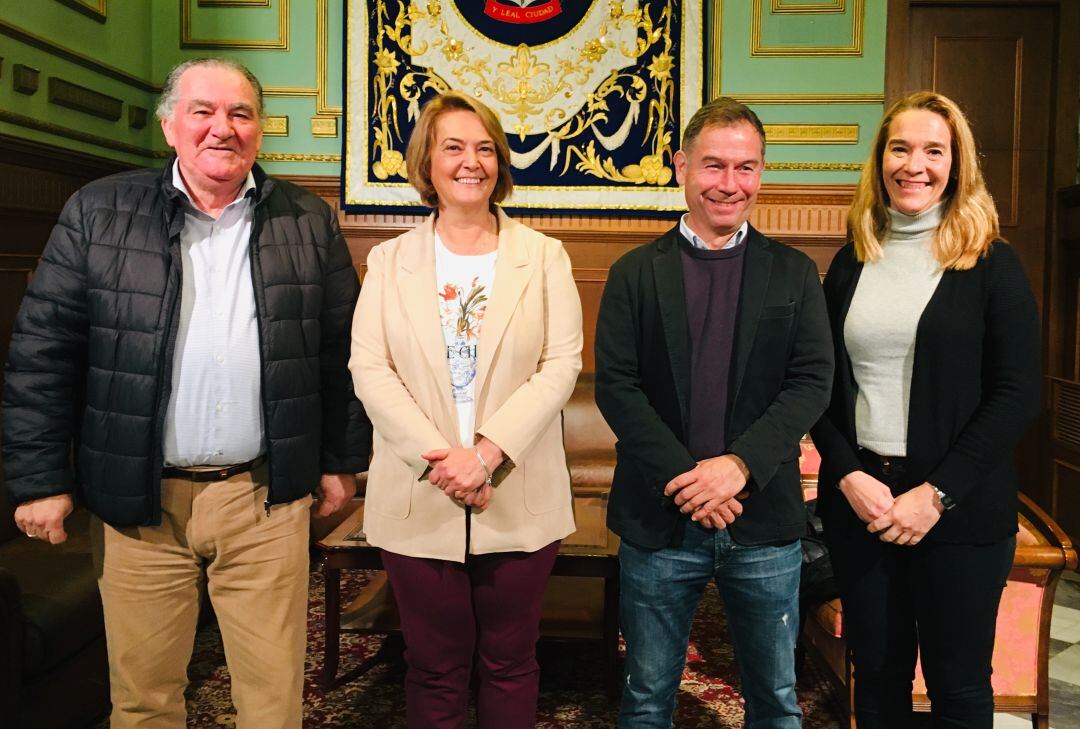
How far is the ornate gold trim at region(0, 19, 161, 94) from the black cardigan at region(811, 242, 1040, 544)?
288cm

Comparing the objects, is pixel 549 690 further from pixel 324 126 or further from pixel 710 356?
pixel 324 126

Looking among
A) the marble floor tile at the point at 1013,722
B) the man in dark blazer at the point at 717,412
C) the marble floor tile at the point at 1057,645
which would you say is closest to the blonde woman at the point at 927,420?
the man in dark blazer at the point at 717,412

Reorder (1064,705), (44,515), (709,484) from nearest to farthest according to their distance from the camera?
(709,484)
(44,515)
(1064,705)

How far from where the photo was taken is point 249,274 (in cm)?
157

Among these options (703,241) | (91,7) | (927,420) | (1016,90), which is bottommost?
(927,420)

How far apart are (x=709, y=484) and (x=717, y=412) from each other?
14 centimetres

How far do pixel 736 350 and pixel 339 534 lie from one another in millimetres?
1470

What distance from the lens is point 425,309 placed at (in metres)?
1.58

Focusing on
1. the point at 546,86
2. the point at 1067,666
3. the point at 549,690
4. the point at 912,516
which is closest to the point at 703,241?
the point at 912,516

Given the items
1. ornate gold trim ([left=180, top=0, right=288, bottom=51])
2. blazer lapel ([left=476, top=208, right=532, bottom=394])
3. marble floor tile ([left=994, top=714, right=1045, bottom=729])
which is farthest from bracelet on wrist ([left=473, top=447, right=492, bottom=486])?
ornate gold trim ([left=180, top=0, right=288, bottom=51])

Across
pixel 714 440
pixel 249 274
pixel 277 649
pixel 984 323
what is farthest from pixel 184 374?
pixel 984 323

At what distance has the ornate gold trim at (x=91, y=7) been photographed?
3.13 m

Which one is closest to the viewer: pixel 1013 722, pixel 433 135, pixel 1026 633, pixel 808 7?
pixel 433 135

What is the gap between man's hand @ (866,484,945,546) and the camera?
1.45 meters
